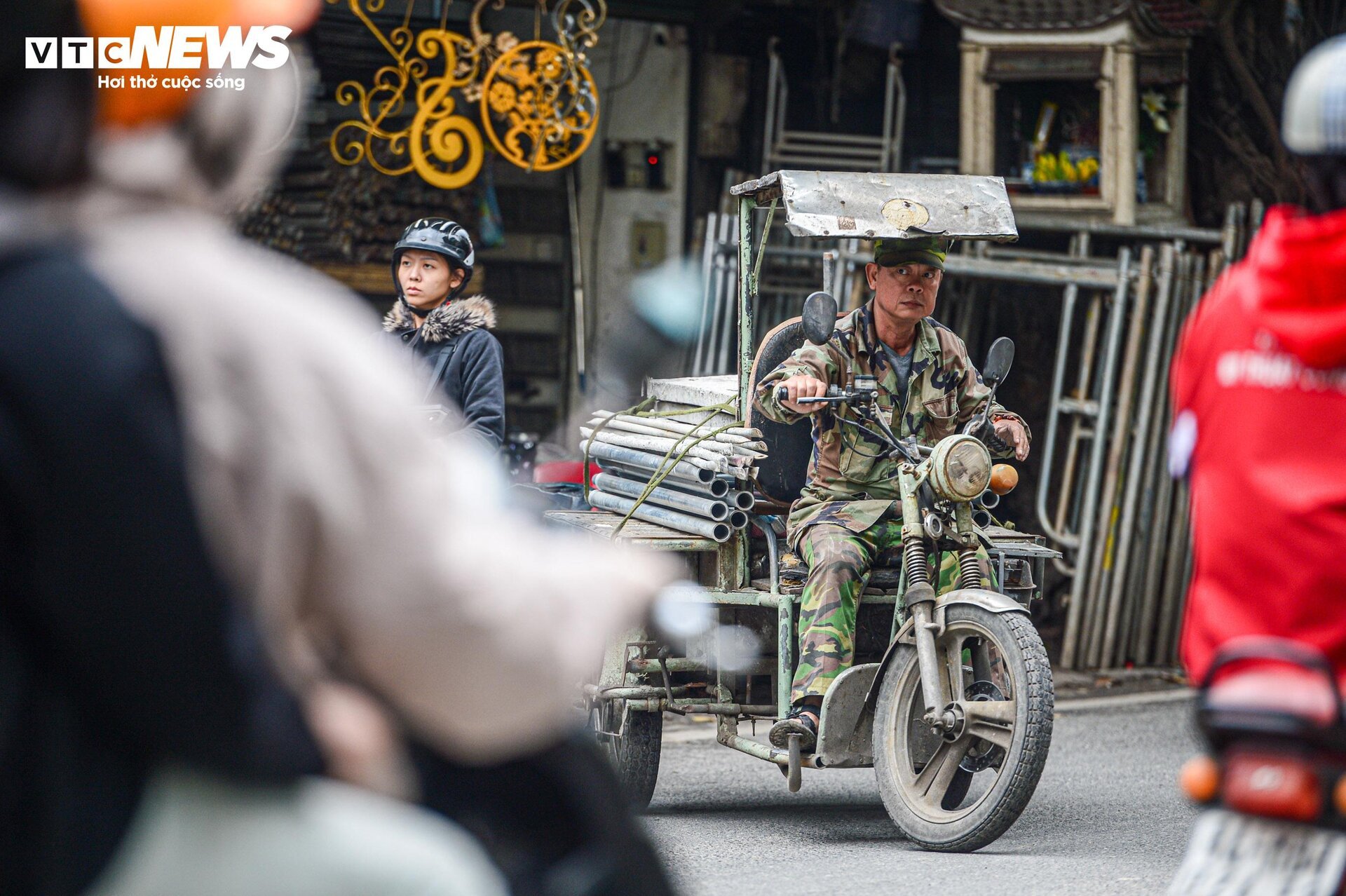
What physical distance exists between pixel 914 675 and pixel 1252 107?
545 centimetres

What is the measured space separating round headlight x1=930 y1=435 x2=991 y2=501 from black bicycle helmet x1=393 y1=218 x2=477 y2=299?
2041mm

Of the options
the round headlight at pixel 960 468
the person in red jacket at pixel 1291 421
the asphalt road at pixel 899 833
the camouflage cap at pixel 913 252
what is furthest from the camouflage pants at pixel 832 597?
the person in red jacket at pixel 1291 421

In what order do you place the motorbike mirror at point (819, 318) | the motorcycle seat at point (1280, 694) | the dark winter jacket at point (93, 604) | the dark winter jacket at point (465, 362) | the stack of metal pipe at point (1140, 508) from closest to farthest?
the dark winter jacket at point (93, 604)
the motorcycle seat at point (1280, 694)
the motorbike mirror at point (819, 318)
the dark winter jacket at point (465, 362)
the stack of metal pipe at point (1140, 508)

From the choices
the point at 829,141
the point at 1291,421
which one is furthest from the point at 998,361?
the point at 829,141

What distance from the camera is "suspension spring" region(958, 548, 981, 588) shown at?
5738 millimetres

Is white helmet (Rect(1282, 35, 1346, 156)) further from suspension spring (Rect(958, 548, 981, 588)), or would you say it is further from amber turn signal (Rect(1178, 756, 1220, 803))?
suspension spring (Rect(958, 548, 981, 588))

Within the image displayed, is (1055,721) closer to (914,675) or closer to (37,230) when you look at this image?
(914,675)

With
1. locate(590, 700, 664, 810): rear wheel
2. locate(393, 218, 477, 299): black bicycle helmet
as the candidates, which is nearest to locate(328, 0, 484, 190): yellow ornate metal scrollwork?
locate(393, 218, 477, 299): black bicycle helmet

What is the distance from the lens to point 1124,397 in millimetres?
8945

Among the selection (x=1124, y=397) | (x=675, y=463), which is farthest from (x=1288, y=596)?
(x=1124, y=397)

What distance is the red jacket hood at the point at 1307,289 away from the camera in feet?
8.32

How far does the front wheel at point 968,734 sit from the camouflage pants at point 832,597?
0.66 feet

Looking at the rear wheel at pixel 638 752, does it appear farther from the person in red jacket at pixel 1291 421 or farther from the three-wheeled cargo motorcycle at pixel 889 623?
the person in red jacket at pixel 1291 421

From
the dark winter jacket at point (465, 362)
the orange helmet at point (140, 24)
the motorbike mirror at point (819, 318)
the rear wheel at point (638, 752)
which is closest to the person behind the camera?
the orange helmet at point (140, 24)
